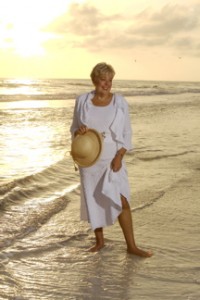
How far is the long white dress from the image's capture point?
4500mm

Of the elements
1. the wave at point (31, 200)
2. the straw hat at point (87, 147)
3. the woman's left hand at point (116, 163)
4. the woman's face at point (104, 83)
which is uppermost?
the woman's face at point (104, 83)

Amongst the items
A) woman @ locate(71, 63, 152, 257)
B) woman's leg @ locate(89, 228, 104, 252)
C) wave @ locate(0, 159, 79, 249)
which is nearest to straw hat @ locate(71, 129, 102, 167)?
woman @ locate(71, 63, 152, 257)

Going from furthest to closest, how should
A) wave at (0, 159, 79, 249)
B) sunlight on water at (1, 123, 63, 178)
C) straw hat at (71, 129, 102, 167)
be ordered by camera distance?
sunlight on water at (1, 123, 63, 178) < wave at (0, 159, 79, 249) < straw hat at (71, 129, 102, 167)

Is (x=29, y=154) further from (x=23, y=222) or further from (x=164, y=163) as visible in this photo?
(x=23, y=222)

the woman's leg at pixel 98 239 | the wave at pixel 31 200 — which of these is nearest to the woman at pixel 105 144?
the woman's leg at pixel 98 239

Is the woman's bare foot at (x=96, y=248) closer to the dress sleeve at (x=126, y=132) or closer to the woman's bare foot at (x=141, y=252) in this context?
the woman's bare foot at (x=141, y=252)

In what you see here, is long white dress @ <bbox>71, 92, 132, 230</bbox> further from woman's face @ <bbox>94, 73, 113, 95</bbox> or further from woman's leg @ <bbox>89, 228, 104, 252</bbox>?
woman's leg @ <bbox>89, 228, 104, 252</bbox>

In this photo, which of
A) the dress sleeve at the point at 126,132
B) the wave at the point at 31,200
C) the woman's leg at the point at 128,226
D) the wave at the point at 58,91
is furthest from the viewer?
the wave at the point at 58,91

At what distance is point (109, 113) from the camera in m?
4.49

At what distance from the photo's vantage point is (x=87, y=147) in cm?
445

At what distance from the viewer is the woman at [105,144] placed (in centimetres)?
449

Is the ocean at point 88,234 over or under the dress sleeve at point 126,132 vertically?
under

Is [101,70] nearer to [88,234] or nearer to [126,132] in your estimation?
[126,132]

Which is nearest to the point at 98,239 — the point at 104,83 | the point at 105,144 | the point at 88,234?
the point at 88,234
